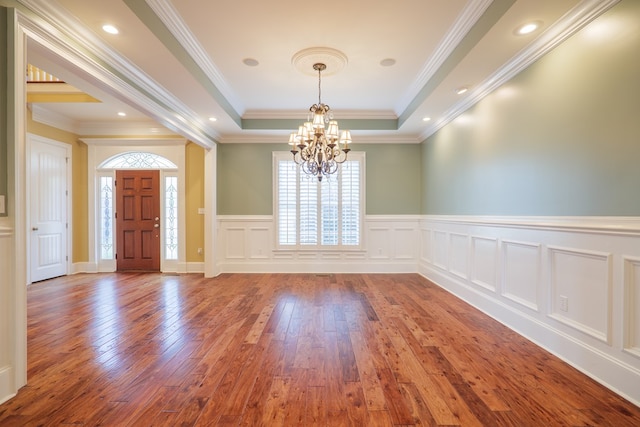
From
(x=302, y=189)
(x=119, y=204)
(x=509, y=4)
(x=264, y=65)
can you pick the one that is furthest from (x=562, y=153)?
Answer: (x=119, y=204)

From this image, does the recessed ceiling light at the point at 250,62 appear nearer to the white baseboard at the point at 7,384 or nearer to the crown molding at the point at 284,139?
the crown molding at the point at 284,139

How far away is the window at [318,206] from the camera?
579cm

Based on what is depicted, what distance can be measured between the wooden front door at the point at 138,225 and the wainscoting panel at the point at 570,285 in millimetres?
5935

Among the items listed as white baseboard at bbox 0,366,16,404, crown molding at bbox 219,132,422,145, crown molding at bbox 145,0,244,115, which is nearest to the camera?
white baseboard at bbox 0,366,16,404

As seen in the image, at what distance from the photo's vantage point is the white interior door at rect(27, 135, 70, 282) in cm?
499

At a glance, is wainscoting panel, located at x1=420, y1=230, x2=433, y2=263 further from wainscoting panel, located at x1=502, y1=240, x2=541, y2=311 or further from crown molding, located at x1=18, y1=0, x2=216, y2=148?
crown molding, located at x1=18, y1=0, x2=216, y2=148

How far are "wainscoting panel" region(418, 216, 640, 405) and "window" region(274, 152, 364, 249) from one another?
2.49 meters

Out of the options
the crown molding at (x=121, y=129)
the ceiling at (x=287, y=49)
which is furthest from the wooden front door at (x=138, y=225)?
the ceiling at (x=287, y=49)

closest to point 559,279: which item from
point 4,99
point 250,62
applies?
point 250,62

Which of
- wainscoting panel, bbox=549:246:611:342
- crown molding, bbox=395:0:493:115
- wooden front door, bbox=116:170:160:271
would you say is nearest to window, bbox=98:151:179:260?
wooden front door, bbox=116:170:160:271

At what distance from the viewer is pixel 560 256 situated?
246 cm

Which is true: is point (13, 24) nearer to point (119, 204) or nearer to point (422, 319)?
point (422, 319)

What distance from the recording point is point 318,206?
5789 millimetres

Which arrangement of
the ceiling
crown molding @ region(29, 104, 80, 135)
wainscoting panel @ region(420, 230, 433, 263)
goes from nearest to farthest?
the ceiling
crown molding @ region(29, 104, 80, 135)
wainscoting panel @ region(420, 230, 433, 263)
